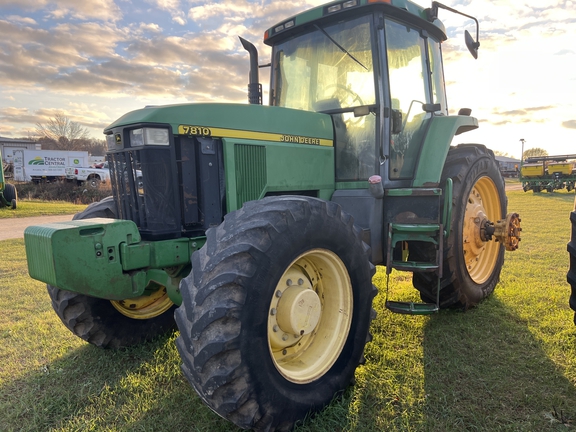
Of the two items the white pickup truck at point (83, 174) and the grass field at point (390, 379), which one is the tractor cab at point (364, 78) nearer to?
the grass field at point (390, 379)

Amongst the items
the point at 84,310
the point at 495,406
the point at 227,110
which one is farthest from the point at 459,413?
the point at 84,310

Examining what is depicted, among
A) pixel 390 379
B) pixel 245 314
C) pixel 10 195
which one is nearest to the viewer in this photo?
pixel 245 314

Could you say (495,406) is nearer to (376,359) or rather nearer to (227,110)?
(376,359)

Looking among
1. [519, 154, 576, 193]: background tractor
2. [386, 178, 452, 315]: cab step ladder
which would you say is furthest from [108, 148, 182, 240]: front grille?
[519, 154, 576, 193]: background tractor

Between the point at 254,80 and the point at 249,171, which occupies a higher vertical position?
the point at 254,80

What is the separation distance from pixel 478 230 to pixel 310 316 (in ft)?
8.18

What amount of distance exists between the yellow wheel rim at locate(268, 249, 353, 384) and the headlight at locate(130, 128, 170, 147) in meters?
1.19

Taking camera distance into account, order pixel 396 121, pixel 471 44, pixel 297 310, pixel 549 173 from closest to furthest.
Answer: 1. pixel 297 310
2. pixel 396 121
3. pixel 471 44
4. pixel 549 173

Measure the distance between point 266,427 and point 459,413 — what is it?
1.16 m

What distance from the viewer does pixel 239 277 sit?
2.05m

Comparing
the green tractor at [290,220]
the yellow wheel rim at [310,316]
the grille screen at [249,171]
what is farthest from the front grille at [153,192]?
the yellow wheel rim at [310,316]

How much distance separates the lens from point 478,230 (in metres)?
4.19

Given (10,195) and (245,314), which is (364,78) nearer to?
(245,314)

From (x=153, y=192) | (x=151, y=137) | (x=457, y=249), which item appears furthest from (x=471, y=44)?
(x=153, y=192)
